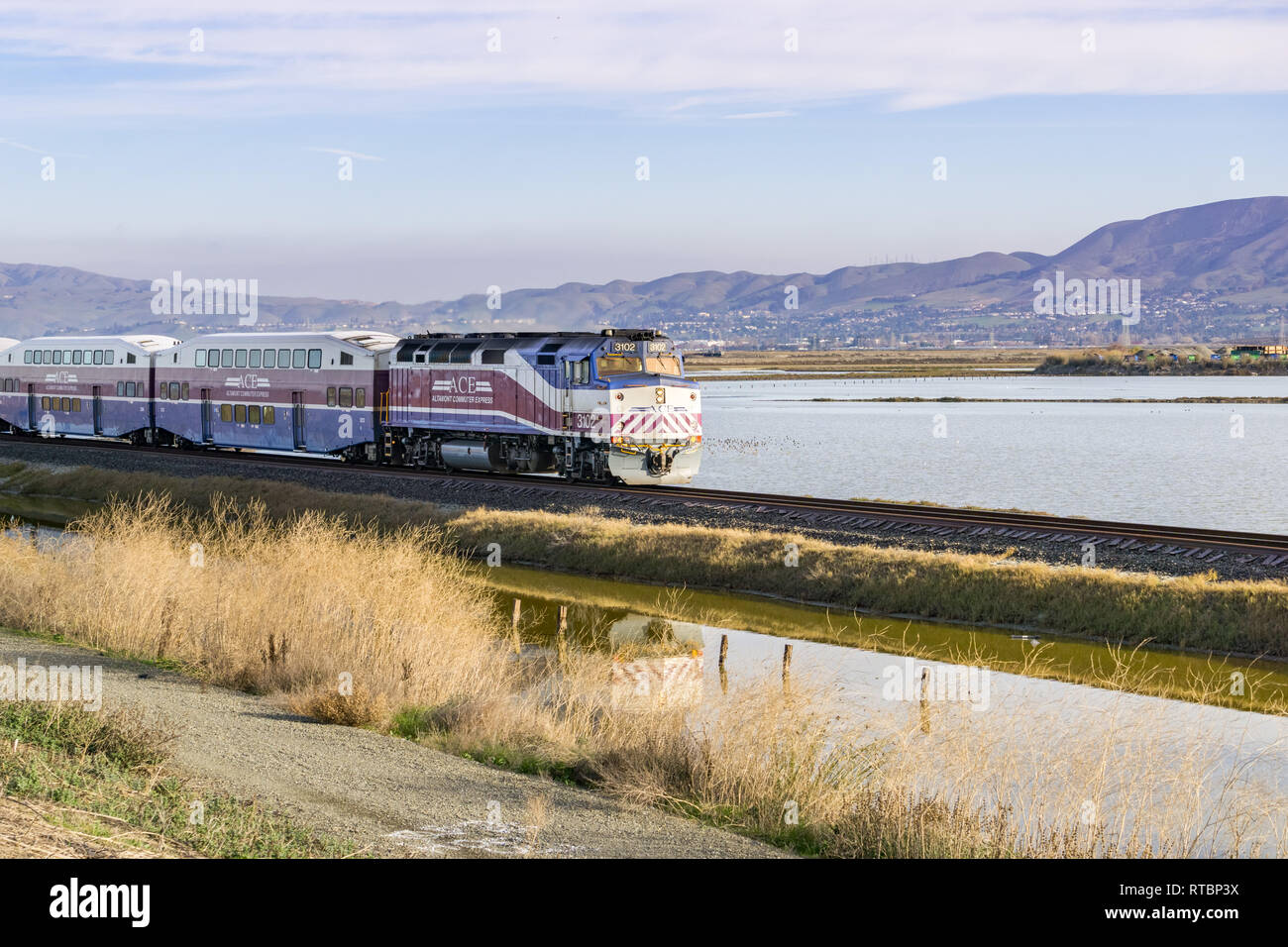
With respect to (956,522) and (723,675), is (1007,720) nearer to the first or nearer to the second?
(723,675)

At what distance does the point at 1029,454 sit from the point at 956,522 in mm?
34344

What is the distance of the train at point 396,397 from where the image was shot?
121 ft

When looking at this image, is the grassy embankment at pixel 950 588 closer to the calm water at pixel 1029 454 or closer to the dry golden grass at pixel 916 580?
the dry golden grass at pixel 916 580

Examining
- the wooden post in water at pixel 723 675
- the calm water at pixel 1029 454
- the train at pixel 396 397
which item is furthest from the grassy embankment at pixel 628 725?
the calm water at pixel 1029 454

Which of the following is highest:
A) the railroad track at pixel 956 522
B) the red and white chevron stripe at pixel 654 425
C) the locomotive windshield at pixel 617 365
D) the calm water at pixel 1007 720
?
the locomotive windshield at pixel 617 365

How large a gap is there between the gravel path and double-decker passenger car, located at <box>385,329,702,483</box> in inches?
862

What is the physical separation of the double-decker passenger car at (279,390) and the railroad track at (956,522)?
4.18m

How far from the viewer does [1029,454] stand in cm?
6253

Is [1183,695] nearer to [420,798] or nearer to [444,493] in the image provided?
[420,798]

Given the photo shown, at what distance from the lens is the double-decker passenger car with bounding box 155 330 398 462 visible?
45281 mm

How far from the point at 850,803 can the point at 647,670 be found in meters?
9.37
